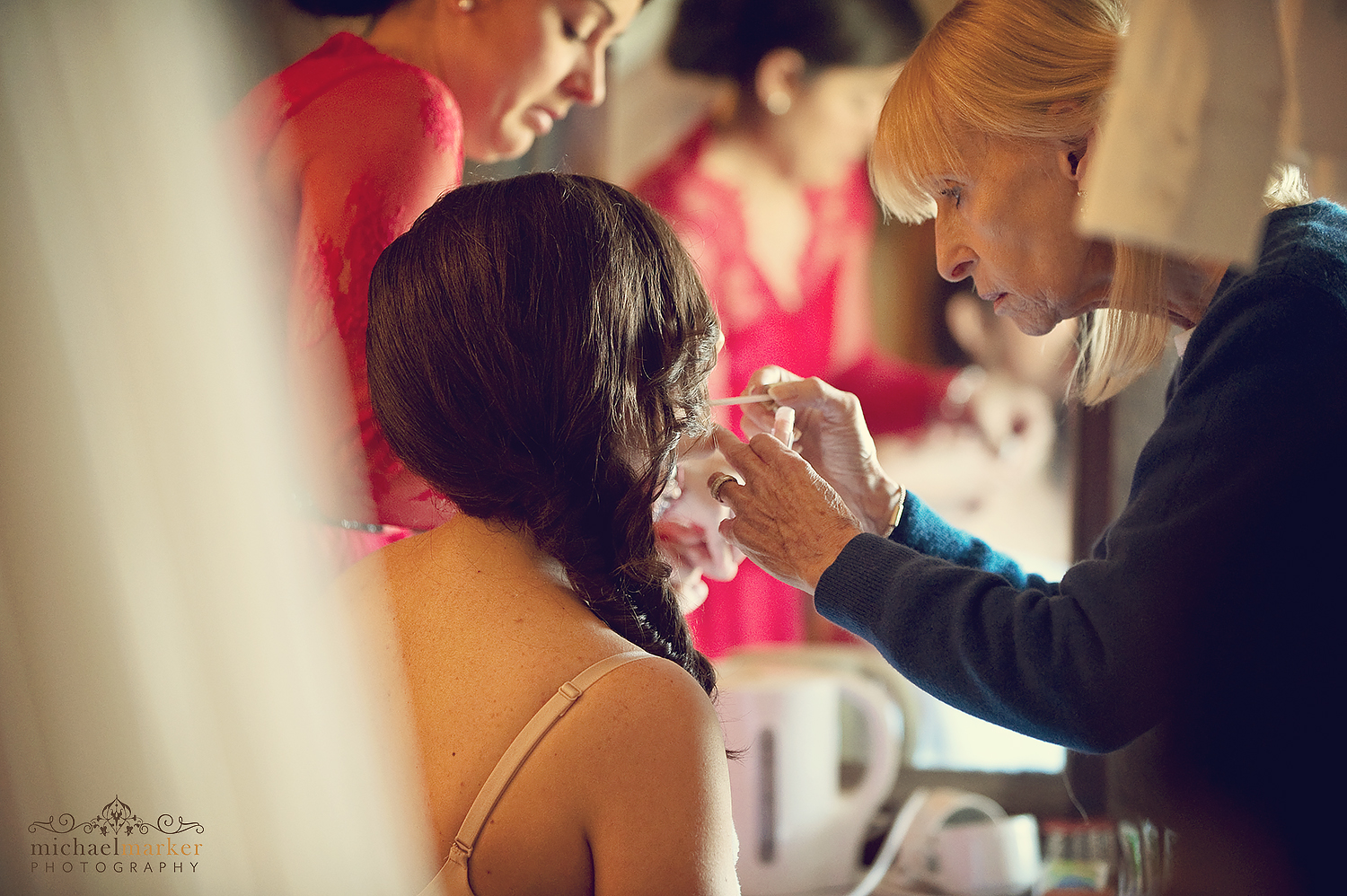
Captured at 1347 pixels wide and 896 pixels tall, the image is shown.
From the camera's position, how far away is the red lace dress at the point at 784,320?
1666mm

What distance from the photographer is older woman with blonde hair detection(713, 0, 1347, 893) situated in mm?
686

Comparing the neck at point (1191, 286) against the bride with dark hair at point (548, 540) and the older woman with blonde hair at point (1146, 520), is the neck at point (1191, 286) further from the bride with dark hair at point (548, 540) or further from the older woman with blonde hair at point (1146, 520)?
the bride with dark hair at point (548, 540)

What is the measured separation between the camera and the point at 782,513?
95 cm

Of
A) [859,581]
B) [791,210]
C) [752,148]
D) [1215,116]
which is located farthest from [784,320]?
[1215,116]

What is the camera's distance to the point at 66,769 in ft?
3.03

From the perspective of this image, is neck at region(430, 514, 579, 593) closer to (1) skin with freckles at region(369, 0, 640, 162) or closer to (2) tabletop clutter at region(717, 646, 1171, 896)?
(1) skin with freckles at region(369, 0, 640, 162)

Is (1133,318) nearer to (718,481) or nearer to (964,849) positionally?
(718,481)

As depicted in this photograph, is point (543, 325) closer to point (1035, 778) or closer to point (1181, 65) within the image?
point (1181, 65)

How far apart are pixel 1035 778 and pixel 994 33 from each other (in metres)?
1.39

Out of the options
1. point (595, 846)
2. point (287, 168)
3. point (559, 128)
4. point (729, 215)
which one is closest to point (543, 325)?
point (595, 846)

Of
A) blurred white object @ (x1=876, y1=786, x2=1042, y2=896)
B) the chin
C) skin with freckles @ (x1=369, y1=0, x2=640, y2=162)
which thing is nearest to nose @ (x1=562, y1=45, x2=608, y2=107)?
skin with freckles @ (x1=369, y1=0, x2=640, y2=162)

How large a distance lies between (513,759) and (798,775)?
975 millimetres

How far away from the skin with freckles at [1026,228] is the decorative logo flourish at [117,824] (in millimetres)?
976

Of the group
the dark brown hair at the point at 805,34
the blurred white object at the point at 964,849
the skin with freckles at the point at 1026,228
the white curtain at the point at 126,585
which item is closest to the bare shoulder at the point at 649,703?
the white curtain at the point at 126,585
